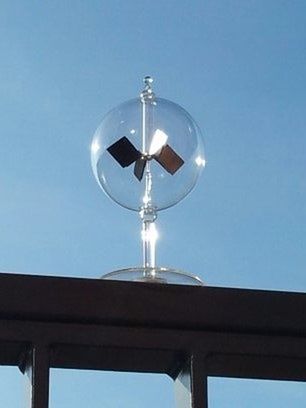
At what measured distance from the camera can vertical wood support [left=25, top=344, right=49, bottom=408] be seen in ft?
2.86

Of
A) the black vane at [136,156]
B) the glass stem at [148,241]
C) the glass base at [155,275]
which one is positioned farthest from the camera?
the black vane at [136,156]

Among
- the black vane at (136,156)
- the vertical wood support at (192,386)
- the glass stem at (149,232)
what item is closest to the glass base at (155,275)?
the vertical wood support at (192,386)

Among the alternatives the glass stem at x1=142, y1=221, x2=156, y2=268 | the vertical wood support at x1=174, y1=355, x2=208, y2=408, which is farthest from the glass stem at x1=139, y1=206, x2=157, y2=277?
the vertical wood support at x1=174, y1=355, x2=208, y2=408

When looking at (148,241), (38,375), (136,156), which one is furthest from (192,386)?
(136,156)

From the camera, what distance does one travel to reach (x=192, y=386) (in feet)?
2.99

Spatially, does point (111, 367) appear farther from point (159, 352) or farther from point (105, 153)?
point (105, 153)

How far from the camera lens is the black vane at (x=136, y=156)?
1.52 metres

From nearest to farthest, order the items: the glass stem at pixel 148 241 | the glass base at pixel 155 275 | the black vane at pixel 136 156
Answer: the glass base at pixel 155 275
the glass stem at pixel 148 241
the black vane at pixel 136 156

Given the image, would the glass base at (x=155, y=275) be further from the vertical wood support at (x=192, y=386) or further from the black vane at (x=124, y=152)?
the black vane at (x=124, y=152)

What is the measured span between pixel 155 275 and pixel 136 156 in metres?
0.50

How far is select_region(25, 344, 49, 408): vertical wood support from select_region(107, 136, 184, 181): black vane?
0.63 metres

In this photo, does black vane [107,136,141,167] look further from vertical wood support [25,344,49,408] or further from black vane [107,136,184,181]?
vertical wood support [25,344,49,408]

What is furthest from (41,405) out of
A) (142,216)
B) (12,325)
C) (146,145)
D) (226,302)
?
(146,145)

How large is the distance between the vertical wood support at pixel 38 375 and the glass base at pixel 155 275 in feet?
0.45
